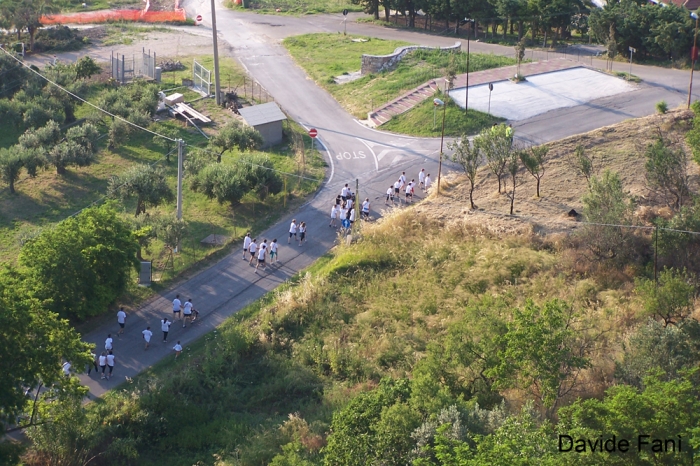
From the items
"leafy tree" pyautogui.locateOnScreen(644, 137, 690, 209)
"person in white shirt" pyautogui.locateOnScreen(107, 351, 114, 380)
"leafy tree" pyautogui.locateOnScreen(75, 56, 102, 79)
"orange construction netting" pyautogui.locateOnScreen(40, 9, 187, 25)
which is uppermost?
"orange construction netting" pyautogui.locateOnScreen(40, 9, 187, 25)

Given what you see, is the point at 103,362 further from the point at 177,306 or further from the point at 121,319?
the point at 177,306

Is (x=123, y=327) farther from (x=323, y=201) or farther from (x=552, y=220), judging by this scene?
(x=552, y=220)

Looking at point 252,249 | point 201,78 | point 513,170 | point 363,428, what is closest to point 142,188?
point 252,249

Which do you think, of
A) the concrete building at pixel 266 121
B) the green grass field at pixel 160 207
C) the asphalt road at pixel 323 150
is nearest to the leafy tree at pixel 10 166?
the green grass field at pixel 160 207

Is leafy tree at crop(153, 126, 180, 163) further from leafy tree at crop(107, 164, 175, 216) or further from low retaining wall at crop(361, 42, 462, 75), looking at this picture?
low retaining wall at crop(361, 42, 462, 75)

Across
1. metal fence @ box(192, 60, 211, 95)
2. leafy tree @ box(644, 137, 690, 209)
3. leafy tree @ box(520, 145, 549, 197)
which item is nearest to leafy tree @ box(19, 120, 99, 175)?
metal fence @ box(192, 60, 211, 95)
